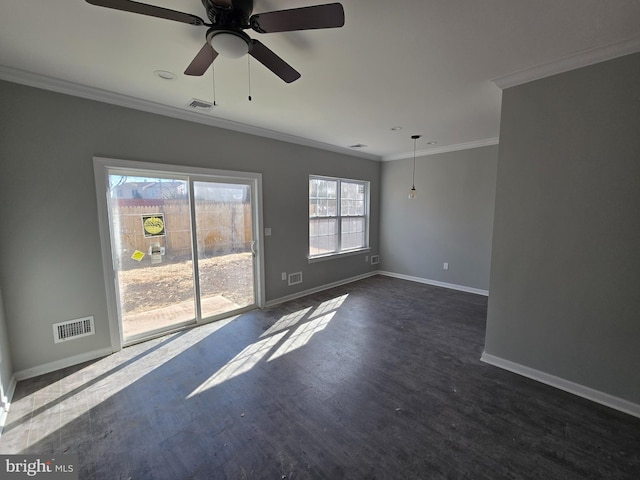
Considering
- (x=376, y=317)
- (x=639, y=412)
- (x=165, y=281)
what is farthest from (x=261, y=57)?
(x=639, y=412)

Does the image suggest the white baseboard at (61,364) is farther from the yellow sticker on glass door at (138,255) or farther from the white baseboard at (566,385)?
the white baseboard at (566,385)

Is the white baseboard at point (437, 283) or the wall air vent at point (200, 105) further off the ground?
the wall air vent at point (200, 105)

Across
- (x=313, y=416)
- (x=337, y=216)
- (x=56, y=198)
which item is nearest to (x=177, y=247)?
(x=56, y=198)

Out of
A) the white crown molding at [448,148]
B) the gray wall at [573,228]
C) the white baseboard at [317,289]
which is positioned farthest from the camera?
the white crown molding at [448,148]

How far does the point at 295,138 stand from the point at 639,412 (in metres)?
4.70

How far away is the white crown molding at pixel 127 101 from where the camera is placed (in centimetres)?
228

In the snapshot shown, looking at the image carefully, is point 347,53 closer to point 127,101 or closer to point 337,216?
point 127,101

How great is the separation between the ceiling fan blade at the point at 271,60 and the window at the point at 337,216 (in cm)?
300

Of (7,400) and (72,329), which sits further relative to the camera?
(72,329)

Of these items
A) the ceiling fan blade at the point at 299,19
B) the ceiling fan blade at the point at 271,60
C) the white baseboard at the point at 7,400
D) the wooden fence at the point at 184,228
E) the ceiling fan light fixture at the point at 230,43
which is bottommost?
the white baseboard at the point at 7,400

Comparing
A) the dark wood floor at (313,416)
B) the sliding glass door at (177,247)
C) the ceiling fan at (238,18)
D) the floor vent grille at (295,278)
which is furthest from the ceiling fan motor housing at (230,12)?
the floor vent grille at (295,278)

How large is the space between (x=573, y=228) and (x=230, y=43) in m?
2.86

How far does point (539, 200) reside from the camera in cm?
234

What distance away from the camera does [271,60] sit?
1.66 meters
